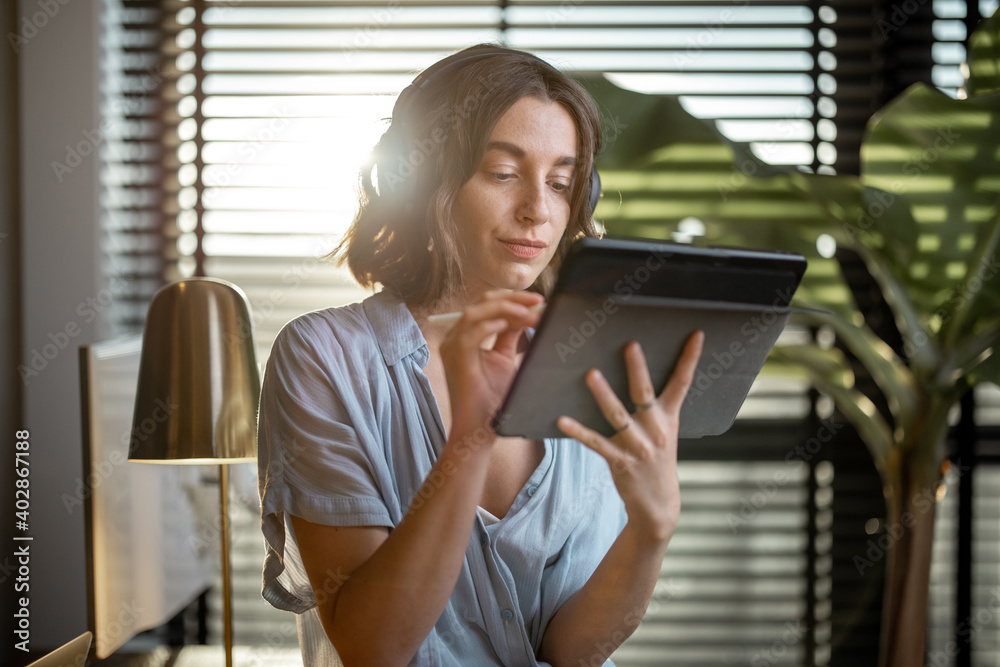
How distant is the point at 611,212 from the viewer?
151cm

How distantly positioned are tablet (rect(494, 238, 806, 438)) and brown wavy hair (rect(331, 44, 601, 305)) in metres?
0.37

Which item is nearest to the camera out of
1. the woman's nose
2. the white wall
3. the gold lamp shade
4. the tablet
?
the tablet

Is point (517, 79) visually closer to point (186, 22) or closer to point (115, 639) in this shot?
point (115, 639)

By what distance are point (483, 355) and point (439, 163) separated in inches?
13.4

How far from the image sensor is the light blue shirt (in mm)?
792

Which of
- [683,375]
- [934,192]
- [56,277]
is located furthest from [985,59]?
[56,277]

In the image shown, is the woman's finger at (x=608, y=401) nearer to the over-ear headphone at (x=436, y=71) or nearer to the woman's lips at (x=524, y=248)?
the woman's lips at (x=524, y=248)

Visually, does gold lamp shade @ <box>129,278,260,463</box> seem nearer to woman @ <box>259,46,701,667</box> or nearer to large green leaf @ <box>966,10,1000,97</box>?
woman @ <box>259,46,701,667</box>

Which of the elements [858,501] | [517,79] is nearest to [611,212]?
[517,79]

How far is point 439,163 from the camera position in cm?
91

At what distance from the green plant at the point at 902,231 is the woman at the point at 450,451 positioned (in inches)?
20.1

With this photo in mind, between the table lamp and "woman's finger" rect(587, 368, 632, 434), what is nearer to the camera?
"woman's finger" rect(587, 368, 632, 434)

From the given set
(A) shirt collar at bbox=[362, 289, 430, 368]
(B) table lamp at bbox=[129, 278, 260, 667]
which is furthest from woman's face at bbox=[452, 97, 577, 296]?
(B) table lamp at bbox=[129, 278, 260, 667]

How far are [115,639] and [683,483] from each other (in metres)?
1.21
